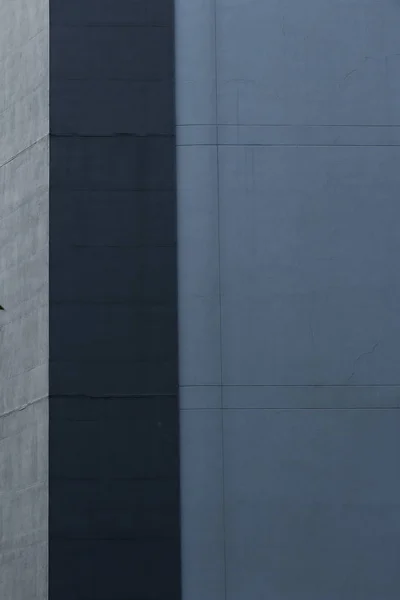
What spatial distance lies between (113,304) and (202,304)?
1526 millimetres

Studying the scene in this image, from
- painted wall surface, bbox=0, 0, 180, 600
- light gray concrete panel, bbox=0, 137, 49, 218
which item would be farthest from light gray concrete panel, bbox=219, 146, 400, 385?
light gray concrete panel, bbox=0, 137, 49, 218

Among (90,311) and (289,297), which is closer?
(90,311)

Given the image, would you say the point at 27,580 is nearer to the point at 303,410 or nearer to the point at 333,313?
the point at 303,410

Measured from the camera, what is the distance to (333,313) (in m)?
21.8

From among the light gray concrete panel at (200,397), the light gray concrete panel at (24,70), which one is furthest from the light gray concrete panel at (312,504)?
the light gray concrete panel at (24,70)

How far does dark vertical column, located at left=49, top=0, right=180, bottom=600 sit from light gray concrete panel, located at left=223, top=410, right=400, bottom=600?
3.74ft

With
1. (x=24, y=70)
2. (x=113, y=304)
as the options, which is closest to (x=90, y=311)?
(x=113, y=304)

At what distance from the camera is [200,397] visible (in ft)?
70.2

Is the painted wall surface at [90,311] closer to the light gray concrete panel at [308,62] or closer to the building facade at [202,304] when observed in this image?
the building facade at [202,304]

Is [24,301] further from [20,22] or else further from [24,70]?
[20,22]

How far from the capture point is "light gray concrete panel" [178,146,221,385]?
21516 mm

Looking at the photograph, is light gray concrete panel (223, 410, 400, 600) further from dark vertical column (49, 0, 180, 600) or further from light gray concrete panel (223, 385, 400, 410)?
dark vertical column (49, 0, 180, 600)

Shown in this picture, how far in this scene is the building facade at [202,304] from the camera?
68.6 feet

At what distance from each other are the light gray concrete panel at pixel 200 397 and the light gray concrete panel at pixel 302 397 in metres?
0.14
